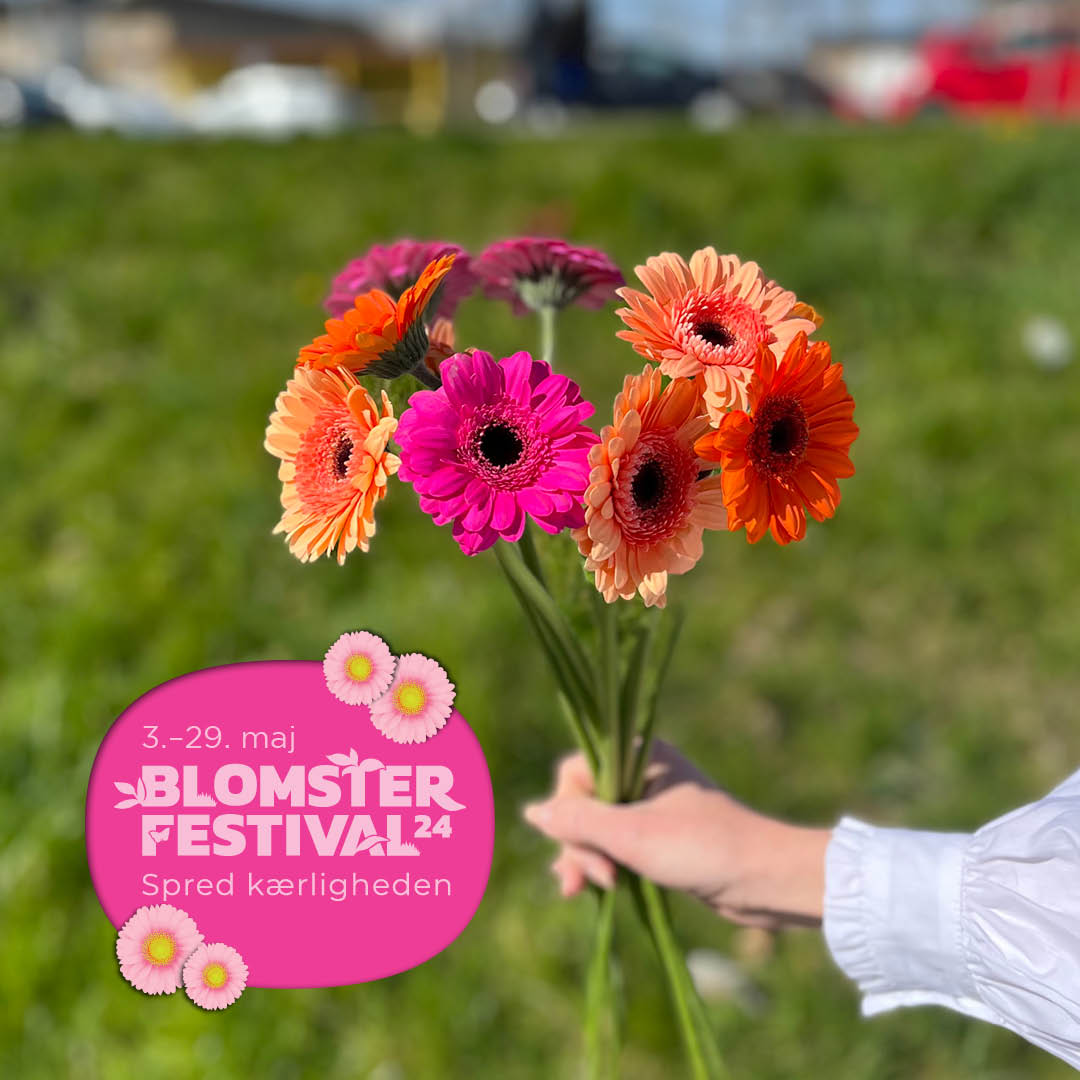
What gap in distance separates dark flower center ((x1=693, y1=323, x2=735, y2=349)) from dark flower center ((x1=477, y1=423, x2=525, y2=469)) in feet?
0.41

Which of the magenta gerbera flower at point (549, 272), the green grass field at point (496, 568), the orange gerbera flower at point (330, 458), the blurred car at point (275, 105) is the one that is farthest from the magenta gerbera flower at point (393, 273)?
the blurred car at point (275, 105)

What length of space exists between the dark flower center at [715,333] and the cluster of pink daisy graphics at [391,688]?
279 mm

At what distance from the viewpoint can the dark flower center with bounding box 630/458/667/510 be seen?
0.55 meters

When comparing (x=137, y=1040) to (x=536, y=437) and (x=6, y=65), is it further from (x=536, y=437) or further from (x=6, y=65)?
(x=6, y=65)

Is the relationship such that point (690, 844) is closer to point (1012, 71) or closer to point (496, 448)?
point (496, 448)

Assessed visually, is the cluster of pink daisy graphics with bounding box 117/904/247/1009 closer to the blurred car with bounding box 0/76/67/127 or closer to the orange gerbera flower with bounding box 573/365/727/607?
the orange gerbera flower with bounding box 573/365/727/607

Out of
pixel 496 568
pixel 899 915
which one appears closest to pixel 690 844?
pixel 899 915

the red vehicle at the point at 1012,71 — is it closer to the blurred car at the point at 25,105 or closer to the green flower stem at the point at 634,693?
the blurred car at the point at 25,105

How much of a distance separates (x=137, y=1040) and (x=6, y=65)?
828 inches

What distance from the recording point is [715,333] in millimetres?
593

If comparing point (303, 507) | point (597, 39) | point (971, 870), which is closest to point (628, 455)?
point (303, 507)

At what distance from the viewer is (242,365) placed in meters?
2.82

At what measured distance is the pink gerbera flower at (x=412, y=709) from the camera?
27.0 inches

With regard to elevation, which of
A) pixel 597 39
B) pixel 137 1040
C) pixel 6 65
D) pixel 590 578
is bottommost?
pixel 137 1040
